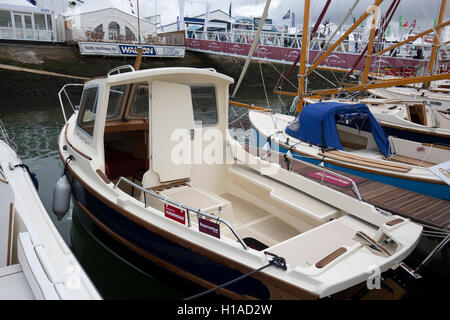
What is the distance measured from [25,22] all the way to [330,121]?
941 inches

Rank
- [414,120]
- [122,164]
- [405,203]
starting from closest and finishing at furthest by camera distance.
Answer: [405,203]
[122,164]
[414,120]

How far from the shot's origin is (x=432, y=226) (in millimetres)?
4355

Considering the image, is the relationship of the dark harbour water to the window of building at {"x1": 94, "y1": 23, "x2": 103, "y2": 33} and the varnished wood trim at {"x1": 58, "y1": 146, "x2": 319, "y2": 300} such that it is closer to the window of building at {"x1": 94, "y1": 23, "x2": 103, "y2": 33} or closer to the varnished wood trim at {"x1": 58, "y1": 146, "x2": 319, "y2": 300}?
the varnished wood trim at {"x1": 58, "y1": 146, "x2": 319, "y2": 300}

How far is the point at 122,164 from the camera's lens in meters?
5.95

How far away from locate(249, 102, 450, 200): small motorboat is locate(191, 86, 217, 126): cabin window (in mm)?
2758

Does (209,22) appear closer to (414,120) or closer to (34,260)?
(414,120)

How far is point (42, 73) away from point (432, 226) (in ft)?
68.9

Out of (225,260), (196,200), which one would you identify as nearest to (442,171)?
(225,260)

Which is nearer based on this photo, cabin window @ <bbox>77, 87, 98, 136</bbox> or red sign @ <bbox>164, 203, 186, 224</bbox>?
red sign @ <bbox>164, 203, 186, 224</bbox>

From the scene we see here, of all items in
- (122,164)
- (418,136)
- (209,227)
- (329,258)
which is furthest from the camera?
(418,136)

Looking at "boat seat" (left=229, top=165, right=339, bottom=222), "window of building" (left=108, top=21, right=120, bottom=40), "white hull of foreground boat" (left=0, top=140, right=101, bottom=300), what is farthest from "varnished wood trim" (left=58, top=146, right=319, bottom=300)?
"window of building" (left=108, top=21, right=120, bottom=40)

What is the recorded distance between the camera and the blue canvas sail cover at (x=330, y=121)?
7.13 m

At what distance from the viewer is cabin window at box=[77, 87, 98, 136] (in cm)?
494
